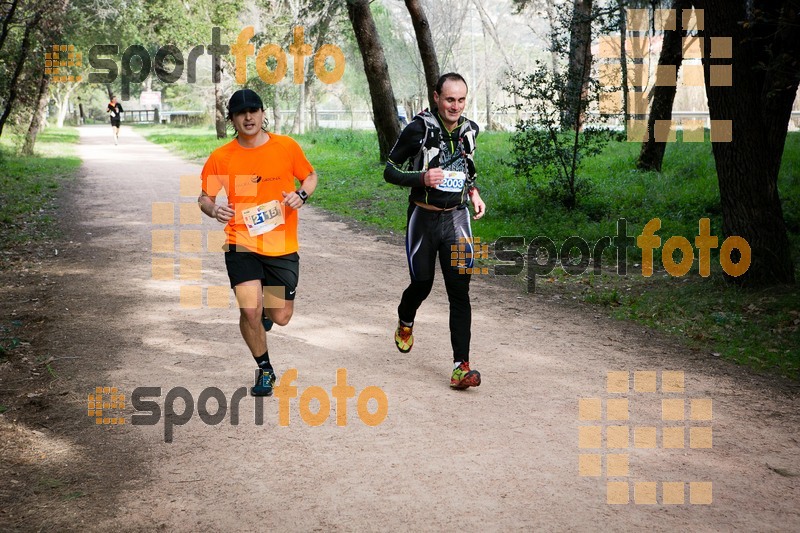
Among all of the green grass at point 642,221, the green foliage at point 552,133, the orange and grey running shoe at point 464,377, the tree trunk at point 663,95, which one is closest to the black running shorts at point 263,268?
the orange and grey running shoe at point 464,377

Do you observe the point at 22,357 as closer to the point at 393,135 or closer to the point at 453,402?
the point at 453,402

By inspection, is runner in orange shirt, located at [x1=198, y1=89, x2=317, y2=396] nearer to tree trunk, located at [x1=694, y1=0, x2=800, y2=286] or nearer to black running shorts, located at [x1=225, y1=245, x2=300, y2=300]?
black running shorts, located at [x1=225, y1=245, x2=300, y2=300]

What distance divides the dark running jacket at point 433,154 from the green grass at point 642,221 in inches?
127

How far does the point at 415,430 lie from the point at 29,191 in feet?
52.1

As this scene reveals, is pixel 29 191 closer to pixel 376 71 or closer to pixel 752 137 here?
pixel 376 71

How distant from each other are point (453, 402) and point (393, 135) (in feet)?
50.6

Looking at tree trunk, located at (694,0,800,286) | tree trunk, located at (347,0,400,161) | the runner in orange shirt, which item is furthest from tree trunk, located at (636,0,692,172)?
the runner in orange shirt

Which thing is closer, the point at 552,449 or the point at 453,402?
the point at 552,449

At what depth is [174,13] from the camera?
3675 cm

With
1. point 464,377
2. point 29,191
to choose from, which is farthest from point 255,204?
point 29,191

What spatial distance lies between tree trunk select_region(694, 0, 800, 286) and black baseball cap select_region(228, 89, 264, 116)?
18.4ft

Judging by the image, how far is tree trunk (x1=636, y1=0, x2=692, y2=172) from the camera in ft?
50.9

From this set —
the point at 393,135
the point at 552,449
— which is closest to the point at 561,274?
the point at 552,449

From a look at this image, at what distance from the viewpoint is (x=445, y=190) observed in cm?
589
